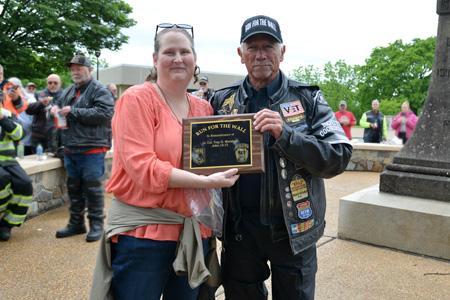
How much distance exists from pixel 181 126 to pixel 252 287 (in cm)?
107

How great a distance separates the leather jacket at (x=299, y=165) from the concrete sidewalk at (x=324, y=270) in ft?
4.75

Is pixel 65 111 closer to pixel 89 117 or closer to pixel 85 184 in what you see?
pixel 89 117

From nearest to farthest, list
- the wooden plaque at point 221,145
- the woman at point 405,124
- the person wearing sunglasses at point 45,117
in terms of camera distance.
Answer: the wooden plaque at point 221,145 → the person wearing sunglasses at point 45,117 → the woman at point 405,124

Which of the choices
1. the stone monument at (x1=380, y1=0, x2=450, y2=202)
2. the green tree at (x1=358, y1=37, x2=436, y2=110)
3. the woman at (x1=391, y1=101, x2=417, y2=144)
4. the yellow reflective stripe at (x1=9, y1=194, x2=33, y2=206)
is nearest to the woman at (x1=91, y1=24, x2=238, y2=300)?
the yellow reflective stripe at (x1=9, y1=194, x2=33, y2=206)

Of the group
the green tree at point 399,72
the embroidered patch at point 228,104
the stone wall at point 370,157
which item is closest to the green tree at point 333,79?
the green tree at point 399,72

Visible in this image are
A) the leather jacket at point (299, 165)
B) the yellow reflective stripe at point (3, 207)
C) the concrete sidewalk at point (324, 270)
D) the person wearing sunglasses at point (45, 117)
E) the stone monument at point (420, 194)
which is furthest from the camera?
the person wearing sunglasses at point (45, 117)

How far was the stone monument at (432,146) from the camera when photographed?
16.0ft

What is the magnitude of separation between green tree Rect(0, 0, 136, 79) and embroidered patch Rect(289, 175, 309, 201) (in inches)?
714

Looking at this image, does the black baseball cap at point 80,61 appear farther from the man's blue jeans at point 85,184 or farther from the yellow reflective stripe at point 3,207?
the yellow reflective stripe at point 3,207

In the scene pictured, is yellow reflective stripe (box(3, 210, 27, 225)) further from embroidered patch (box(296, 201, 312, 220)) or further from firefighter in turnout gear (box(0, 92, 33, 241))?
embroidered patch (box(296, 201, 312, 220))

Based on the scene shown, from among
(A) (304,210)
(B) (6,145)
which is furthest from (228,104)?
(B) (6,145)

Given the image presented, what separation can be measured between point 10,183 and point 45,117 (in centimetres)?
301

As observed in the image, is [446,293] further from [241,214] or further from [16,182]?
[16,182]

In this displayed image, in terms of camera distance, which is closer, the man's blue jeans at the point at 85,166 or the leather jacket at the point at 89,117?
the leather jacket at the point at 89,117
